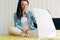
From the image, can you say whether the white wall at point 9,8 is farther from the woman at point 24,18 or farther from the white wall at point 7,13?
the woman at point 24,18

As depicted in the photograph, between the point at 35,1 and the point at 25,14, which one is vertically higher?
the point at 35,1

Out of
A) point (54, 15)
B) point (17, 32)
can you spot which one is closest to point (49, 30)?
point (17, 32)

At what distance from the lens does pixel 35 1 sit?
2527mm

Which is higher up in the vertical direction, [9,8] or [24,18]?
[9,8]

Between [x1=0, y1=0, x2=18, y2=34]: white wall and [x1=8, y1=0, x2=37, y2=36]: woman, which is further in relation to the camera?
[x1=0, y1=0, x2=18, y2=34]: white wall

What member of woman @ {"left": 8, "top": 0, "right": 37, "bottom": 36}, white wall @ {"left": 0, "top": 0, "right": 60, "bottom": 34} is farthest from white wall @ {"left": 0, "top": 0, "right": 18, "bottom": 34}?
woman @ {"left": 8, "top": 0, "right": 37, "bottom": 36}

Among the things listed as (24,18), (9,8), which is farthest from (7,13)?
(24,18)

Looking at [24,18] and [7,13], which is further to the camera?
[7,13]

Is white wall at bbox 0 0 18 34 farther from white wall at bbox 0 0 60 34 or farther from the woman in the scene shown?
the woman

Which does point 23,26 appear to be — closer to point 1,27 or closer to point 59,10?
point 1,27

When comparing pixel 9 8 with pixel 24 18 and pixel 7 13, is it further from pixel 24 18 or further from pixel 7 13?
pixel 24 18

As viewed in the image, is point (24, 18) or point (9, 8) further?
point (9, 8)

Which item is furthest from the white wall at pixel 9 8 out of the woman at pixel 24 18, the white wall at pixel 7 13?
the woman at pixel 24 18

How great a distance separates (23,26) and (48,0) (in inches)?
33.2
